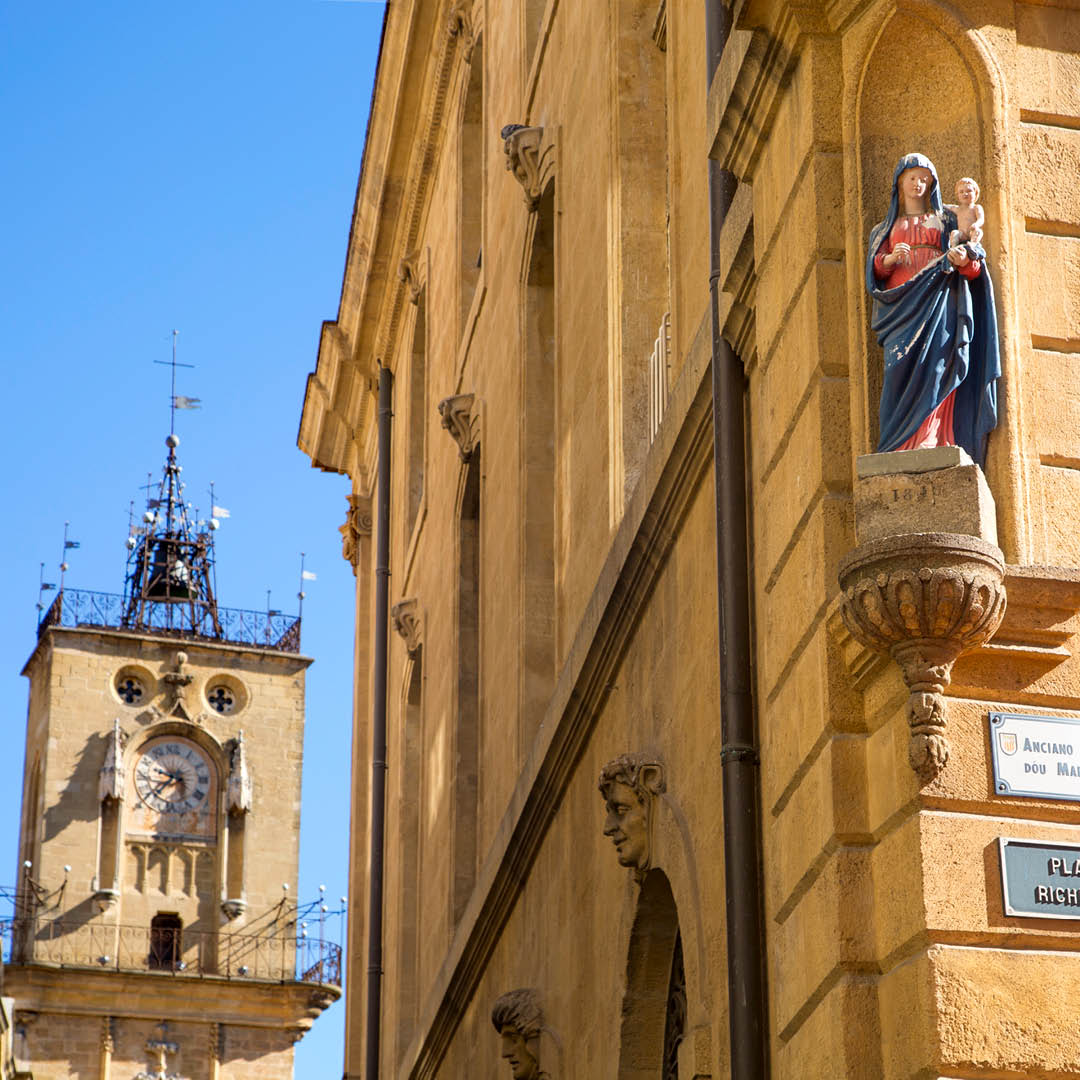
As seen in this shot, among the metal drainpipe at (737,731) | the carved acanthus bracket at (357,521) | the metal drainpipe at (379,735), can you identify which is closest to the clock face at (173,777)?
the carved acanthus bracket at (357,521)

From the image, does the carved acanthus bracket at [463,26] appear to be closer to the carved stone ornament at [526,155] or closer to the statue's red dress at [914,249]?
the carved stone ornament at [526,155]

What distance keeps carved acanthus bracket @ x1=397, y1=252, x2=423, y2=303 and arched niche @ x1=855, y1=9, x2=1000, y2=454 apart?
1818 cm

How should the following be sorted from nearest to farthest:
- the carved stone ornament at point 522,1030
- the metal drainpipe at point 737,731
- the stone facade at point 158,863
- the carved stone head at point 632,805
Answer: the metal drainpipe at point 737,731 < the carved stone head at point 632,805 < the carved stone ornament at point 522,1030 < the stone facade at point 158,863

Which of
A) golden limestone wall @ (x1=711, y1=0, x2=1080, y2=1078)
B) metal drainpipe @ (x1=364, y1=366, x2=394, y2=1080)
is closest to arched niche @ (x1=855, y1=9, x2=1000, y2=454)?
golden limestone wall @ (x1=711, y1=0, x2=1080, y2=1078)

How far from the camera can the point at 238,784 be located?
291 feet

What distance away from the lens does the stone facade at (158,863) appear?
81.5m

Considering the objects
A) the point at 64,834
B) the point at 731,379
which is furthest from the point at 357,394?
the point at 64,834

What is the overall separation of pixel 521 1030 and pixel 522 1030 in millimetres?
17

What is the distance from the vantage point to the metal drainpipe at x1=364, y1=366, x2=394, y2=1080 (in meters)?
26.3

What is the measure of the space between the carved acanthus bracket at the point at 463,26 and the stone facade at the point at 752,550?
4.41 ft

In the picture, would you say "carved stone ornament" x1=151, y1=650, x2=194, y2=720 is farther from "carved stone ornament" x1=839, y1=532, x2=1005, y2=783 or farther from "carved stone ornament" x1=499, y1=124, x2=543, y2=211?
"carved stone ornament" x1=839, y1=532, x2=1005, y2=783

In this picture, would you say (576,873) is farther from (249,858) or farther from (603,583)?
(249,858)

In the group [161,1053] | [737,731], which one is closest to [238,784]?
[161,1053]

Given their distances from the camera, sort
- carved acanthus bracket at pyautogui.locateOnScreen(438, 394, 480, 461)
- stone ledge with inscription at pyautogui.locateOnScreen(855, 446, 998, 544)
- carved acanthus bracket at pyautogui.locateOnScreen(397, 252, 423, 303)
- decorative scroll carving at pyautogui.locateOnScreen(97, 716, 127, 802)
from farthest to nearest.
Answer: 1. decorative scroll carving at pyautogui.locateOnScreen(97, 716, 127, 802)
2. carved acanthus bracket at pyautogui.locateOnScreen(397, 252, 423, 303)
3. carved acanthus bracket at pyautogui.locateOnScreen(438, 394, 480, 461)
4. stone ledge with inscription at pyautogui.locateOnScreen(855, 446, 998, 544)
